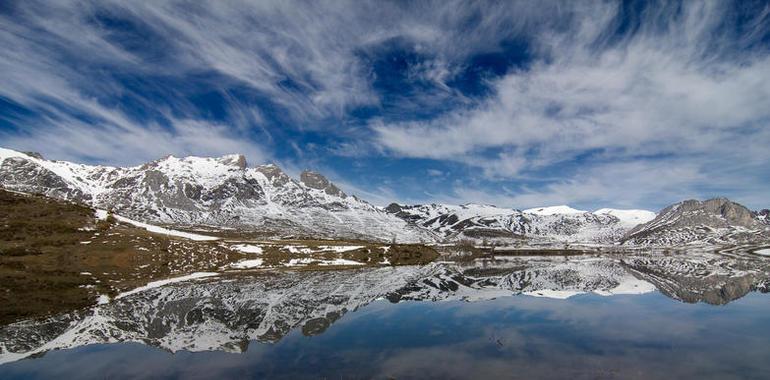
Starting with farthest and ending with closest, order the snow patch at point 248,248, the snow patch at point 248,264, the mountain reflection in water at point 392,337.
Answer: the snow patch at point 248,248 < the snow patch at point 248,264 < the mountain reflection in water at point 392,337

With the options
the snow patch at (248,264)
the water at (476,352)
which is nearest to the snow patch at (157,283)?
the snow patch at (248,264)

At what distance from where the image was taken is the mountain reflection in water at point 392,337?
23.0 metres

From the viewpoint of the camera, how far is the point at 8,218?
91.1 meters

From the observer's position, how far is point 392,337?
102 ft

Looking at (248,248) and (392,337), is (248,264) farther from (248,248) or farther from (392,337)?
(392,337)

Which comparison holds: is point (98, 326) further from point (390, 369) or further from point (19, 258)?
point (19, 258)

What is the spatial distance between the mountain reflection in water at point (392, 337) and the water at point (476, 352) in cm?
10

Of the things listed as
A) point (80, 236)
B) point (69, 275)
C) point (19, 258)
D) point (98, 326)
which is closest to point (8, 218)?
point (80, 236)

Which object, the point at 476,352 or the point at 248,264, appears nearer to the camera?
the point at 476,352

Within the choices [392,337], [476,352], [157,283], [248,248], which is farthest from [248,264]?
[476,352]

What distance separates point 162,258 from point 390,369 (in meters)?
85.8

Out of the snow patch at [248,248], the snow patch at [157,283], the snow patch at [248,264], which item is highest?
the snow patch at [248,248]

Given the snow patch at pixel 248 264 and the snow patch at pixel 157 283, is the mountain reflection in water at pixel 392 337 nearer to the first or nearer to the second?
the snow patch at pixel 157 283

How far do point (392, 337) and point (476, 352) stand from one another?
6922 millimetres
